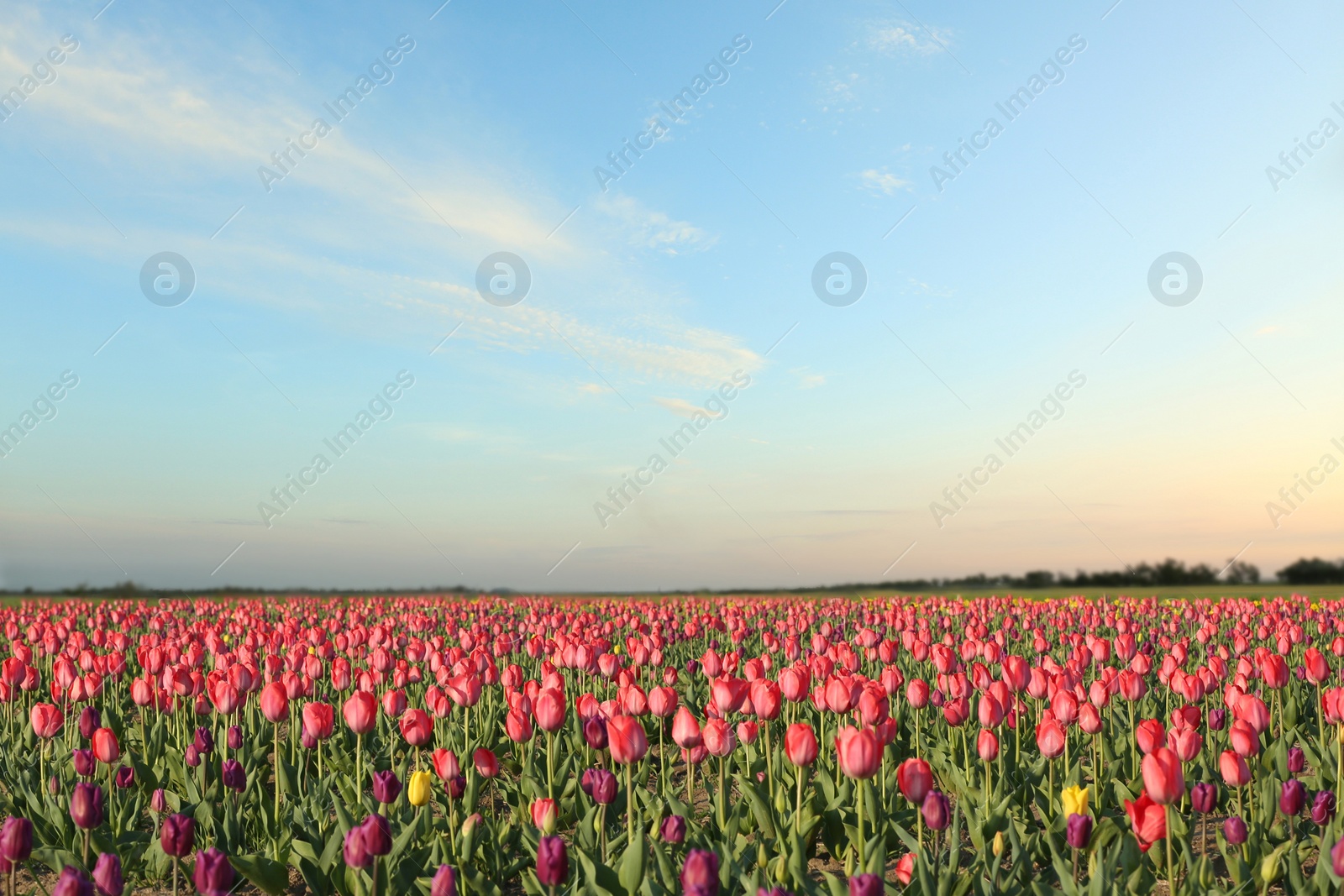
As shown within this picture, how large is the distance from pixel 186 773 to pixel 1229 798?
7197 millimetres

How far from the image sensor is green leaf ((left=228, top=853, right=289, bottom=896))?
189 inches

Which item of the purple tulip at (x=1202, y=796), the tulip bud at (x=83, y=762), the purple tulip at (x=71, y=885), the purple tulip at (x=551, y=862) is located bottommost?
the purple tulip at (x=1202, y=796)

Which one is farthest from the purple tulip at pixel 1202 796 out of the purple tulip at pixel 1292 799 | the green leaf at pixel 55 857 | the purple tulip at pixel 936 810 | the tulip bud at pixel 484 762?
the green leaf at pixel 55 857

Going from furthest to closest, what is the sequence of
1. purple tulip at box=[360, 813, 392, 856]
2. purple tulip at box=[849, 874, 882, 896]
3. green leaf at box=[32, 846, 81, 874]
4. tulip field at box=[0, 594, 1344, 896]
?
green leaf at box=[32, 846, 81, 874] < tulip field at box=[0, 594, 1344, 896] < purple tulip at box=[360, 813, 392, 856] < purple tulip at box=[849, 874, 882, 896]

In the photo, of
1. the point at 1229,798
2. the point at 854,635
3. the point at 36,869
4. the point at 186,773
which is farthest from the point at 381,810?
the point at 854,635

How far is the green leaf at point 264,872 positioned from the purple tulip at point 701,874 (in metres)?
2.74

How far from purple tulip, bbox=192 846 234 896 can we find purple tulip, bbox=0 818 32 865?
84 centimetres

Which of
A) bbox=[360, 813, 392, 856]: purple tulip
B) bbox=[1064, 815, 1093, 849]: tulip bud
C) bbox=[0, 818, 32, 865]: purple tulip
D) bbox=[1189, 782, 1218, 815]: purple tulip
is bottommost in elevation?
bbox=[1189, 782, 1218, 815]: purple tulip

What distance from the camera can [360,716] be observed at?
19.4ft

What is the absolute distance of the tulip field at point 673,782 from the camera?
4.34 meters

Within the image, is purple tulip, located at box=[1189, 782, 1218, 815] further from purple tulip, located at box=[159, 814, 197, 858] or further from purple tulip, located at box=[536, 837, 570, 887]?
purple tulip, located at box=[159, 814, 197, 858]

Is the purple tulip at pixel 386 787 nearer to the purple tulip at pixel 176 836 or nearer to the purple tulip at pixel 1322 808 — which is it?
the purple tulip at pixel 176 836

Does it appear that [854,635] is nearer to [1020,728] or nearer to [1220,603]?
[1020,728]

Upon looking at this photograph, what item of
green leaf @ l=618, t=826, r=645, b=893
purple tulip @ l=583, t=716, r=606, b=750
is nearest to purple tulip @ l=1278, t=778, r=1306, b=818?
green leaf @ l=618, t=826, r=645, b=893
